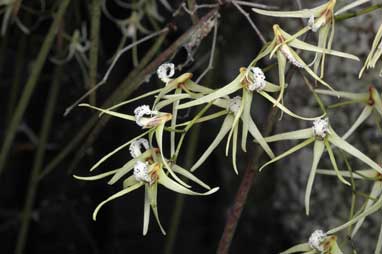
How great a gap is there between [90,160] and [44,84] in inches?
5.2

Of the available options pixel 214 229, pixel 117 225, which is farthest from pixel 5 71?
pixel 214 229

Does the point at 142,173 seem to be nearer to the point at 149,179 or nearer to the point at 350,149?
the point at 149,179

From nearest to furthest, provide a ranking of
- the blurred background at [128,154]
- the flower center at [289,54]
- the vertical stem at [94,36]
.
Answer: the flower center at [289,54]
the vertical stem at [94,36]
the blurred background at [128,154]

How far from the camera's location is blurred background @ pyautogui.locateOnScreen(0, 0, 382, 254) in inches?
37.0

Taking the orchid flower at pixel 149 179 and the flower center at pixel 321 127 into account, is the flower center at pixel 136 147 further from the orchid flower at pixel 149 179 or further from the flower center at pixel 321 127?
the flower center at pixel 321 127

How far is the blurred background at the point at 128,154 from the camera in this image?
94 cm

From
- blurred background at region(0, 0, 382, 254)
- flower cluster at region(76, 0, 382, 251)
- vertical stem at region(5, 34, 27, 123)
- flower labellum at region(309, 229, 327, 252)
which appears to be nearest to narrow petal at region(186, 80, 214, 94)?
flower cluster at region(76, 0, 382, 251)

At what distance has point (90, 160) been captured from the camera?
3.40 ft

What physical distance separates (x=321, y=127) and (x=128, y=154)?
1.85ft

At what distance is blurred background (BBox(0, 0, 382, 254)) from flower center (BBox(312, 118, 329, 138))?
1.28 ft

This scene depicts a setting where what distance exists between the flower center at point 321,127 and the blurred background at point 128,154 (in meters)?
0.39

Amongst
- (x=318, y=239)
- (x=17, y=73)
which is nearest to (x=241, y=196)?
(x=318, y=239)

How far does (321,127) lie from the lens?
51cm

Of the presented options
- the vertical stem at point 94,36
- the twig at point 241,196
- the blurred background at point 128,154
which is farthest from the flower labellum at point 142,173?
the blurred background at point 128,154
